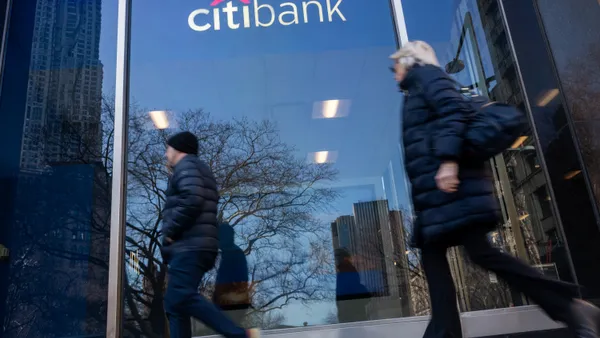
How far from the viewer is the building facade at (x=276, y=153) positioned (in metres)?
4.09

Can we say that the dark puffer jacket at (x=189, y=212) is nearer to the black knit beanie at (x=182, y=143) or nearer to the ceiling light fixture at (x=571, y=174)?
the black knit beanie at (x=182, y=143)

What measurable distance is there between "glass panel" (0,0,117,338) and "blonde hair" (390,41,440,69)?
2.83 metres

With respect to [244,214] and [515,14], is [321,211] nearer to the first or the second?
[244,214]

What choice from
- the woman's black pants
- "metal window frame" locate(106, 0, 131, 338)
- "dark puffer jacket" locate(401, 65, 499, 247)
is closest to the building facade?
"metal window frame" locate(106, 0, 131, 338)

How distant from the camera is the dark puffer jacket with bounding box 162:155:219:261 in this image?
2854 mm

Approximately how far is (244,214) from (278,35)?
8.00 ft

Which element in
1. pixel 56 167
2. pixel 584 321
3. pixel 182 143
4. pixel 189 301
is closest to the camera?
A: pixel 584 321

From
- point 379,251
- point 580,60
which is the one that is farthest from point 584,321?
point 379,251

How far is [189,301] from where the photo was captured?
2.73 metres

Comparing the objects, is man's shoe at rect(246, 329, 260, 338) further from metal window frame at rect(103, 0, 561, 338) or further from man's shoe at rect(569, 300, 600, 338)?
man's shoe at rect(569, 300, 600, 338)

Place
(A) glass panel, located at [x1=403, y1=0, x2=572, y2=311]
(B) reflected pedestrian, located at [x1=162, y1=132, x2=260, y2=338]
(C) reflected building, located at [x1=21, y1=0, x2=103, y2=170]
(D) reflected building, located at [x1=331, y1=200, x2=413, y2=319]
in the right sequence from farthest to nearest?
(D) reflected building, located at [x1=331, y1=200, x2=413, y2=319] < (C) reflected building, located at [x1=21, y1=0, x2=103, y2=170] < (A) glass panel, located at [x1=403, y1=0, x2=572, y2=311] < (B) reflected pedestrian, located at [x1=162, y1=132, x2=260, y2=338]

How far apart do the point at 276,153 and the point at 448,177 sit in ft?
16.6

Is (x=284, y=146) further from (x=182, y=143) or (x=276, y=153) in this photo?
(x=182, y=143)

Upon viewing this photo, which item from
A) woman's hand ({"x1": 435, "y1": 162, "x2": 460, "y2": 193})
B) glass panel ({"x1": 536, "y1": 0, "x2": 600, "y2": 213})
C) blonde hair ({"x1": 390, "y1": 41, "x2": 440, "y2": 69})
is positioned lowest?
woman's hand ({"x1": 435, "y1": 162, "x2": 460, "y2": 193})
